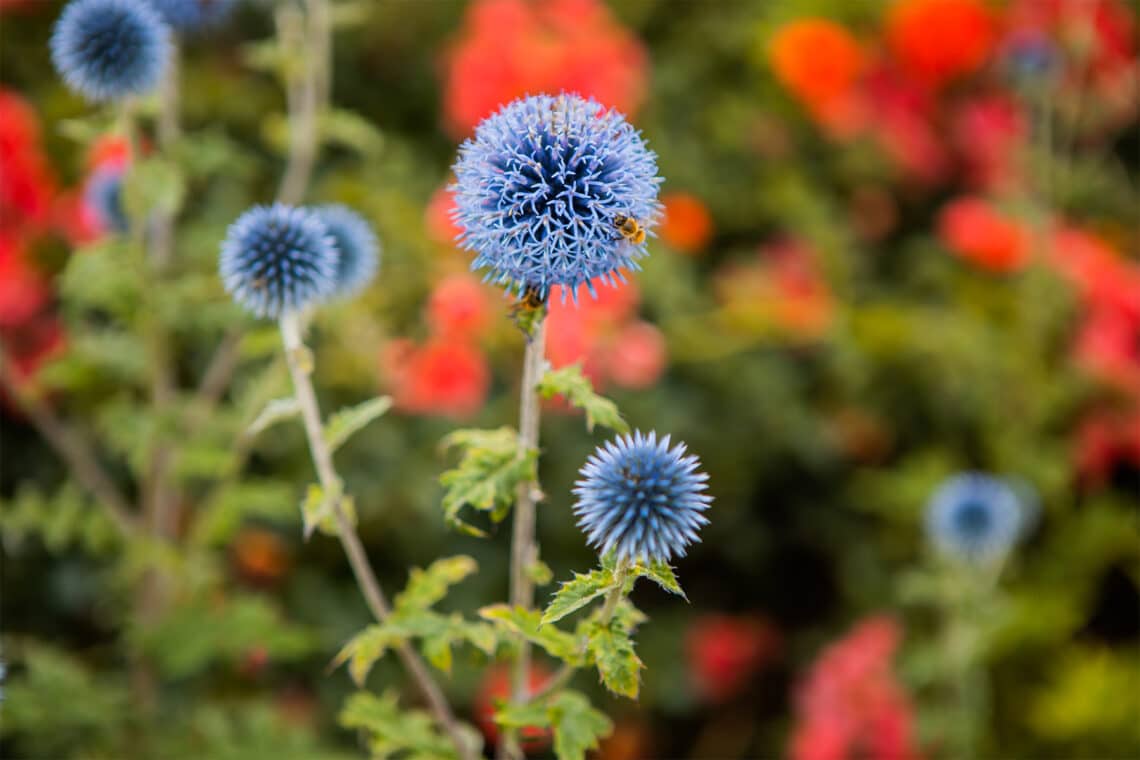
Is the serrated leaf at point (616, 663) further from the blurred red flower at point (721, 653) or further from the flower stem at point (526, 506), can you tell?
the blurred red flower at point (721, 653)

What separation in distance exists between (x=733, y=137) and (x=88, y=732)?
2.44 m

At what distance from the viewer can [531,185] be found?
42.0 inches

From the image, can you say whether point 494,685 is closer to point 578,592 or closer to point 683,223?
point 683,223

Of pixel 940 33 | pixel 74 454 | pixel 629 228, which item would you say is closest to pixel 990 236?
pixel 940 33

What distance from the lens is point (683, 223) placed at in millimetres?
3002

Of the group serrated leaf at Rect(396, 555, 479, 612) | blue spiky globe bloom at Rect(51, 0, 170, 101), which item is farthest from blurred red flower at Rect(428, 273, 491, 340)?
serrated leaf at Rect(396, 555, 479, 612)

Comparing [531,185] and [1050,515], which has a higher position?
[1050,515]

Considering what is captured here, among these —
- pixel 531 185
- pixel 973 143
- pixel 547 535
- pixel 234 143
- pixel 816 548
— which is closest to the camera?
pixel 531 185

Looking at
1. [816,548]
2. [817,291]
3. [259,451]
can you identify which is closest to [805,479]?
[816,548]

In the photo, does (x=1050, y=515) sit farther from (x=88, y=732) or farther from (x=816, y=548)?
(x=88, y=732)

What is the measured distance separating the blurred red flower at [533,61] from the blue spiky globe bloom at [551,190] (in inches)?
59.7

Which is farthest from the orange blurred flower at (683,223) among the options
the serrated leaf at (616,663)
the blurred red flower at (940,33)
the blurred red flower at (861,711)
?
the serrated leaf at (616,663)

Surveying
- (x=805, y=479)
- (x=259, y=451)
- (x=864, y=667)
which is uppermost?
(x=805, y=479)

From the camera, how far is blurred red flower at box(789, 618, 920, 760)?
2.51m
